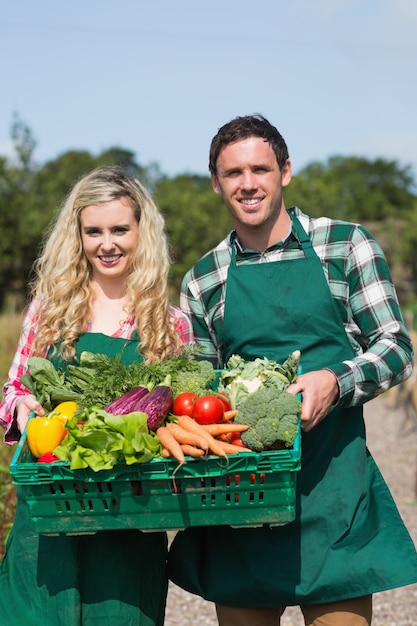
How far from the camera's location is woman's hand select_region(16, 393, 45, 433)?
3326mm

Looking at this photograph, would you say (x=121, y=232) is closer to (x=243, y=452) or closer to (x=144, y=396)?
(x=144, y=396)

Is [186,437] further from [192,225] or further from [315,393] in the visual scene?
[192,225]

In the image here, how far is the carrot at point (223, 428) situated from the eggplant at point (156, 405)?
16 cm

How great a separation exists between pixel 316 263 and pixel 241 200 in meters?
0.40

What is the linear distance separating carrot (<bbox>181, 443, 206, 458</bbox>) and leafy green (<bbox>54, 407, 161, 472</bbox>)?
0.11 metres

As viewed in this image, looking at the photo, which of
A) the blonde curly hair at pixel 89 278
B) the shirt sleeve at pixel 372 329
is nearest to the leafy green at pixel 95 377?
the blonde curly hair at pixel 89 278

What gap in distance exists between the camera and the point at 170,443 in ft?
9.19

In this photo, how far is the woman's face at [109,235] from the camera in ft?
12.3

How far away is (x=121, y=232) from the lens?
3799mm

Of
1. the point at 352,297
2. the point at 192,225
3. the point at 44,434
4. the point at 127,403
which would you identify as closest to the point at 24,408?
the point at 44,434

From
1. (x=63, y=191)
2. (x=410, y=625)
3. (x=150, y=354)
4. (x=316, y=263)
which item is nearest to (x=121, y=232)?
(x=150, y=354)

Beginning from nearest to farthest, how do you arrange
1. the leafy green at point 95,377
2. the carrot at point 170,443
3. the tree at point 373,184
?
the carrot at point 170,443 < the leafy green at point 95,377 < the tree at point 373,184

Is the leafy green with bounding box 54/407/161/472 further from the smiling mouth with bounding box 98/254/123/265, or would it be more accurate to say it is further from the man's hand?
the smiling mouth with bounding box 98/254/123/265

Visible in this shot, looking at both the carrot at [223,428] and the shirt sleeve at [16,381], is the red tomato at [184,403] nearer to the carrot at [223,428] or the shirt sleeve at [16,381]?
the carrot at [223,428]
